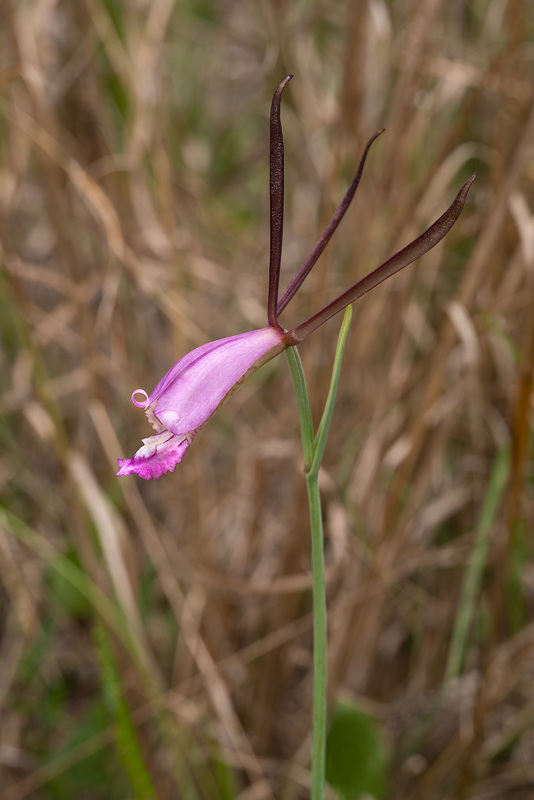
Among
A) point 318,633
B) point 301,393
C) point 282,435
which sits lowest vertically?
point 318,633

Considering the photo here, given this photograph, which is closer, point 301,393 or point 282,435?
point 301,393

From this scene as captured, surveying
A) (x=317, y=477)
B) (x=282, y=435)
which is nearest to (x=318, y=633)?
(x=317, y=477)

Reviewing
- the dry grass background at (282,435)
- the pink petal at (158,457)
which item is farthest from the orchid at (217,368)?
the dry grass background at (282,435)

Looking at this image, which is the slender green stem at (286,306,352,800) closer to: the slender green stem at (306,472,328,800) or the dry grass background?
the slender green stem at (306,472,328,800)

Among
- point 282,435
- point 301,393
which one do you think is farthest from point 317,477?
point 282,435

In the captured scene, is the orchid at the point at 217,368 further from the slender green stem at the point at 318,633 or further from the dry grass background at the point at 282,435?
the dry grass background at the point at 282,435

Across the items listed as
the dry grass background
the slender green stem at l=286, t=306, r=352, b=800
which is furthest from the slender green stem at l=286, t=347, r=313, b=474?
the dry grass background

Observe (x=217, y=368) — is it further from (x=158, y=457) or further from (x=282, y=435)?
(x=282, y=435)

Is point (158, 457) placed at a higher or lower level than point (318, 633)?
higher
